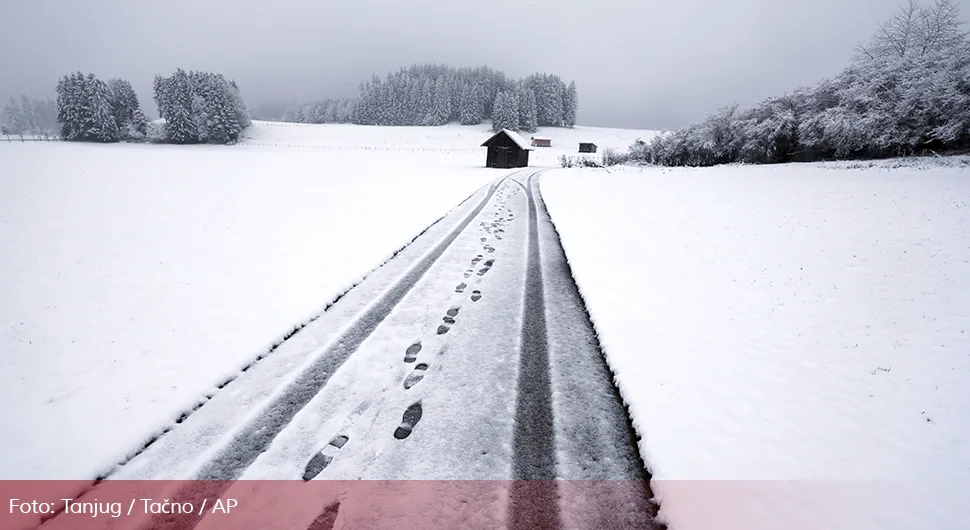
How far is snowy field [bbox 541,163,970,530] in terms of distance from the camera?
291 centimetres

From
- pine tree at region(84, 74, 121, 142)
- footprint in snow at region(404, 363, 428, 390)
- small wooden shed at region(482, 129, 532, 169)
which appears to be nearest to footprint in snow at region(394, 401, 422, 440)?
footprint in snow at region(404, 363, 428, 390)

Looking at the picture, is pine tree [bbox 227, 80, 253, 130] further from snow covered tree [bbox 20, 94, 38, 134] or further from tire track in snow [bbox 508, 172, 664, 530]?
snow covered tree [bbox 20, 94, 38, 134]

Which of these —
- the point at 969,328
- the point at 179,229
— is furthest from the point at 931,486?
the point at 179,229

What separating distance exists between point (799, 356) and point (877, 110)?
23.7m

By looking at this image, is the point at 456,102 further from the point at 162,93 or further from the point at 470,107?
the point at 162,93

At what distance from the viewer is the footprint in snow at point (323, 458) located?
9.39 ft

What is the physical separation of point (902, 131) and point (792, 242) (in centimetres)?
1710

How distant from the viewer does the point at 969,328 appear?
530 centimetres

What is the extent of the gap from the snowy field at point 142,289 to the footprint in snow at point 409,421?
2.14m

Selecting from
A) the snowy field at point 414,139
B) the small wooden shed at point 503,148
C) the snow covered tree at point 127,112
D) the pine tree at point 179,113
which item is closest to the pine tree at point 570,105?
the snowy field at point 414,139

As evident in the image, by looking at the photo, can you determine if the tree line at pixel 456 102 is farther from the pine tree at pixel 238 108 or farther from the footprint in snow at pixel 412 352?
the footprint in snow at pixel 412 352

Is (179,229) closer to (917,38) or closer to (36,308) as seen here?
(36,308)

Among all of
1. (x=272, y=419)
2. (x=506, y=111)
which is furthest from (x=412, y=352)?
(x=506, y=111)

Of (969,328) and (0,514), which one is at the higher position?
(969,328)
